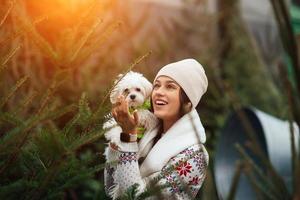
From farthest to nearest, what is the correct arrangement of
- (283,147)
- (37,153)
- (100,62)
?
(100,62)
(283,147)
(37,153)

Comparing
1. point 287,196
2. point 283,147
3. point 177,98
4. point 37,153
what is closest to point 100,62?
point 283,147

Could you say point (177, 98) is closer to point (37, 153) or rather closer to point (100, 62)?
point (37, 153)

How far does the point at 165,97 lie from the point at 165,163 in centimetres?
25

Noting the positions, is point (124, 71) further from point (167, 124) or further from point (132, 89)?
point (167, 124)

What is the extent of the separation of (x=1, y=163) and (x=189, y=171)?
0.74 metres

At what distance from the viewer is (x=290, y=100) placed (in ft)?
3.39

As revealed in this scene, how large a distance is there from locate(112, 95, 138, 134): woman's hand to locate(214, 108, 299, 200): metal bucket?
2914 mm

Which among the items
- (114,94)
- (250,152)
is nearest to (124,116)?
(114,94)

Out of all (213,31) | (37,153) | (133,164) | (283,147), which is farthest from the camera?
(213,31)

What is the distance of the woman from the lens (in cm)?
222

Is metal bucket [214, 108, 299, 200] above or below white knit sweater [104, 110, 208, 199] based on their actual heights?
below

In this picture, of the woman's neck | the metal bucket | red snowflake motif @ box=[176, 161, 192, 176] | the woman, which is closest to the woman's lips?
the woman

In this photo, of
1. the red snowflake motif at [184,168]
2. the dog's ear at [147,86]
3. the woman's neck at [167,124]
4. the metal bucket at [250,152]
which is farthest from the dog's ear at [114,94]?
the metal bucket at [250,152]

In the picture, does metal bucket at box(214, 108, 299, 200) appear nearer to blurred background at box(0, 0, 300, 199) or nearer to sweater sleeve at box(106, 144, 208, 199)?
blurred background at box(0, 0, 300, 199)
